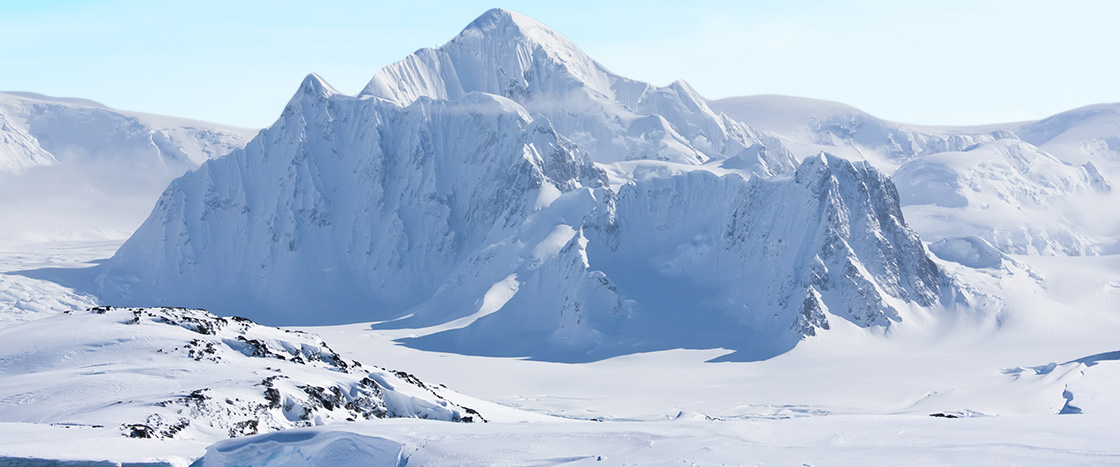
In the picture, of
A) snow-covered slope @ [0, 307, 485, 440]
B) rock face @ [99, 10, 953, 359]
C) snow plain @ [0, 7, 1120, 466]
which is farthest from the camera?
rock face @ [99, 10, 953, 359]

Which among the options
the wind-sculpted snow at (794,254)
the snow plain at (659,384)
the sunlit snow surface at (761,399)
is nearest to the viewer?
the sunlit snow surface at (761,399)

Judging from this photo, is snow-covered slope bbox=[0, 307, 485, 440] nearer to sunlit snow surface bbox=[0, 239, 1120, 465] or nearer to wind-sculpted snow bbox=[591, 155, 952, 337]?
sunlit snow surface bbox=[0, 239, 1120, 465]

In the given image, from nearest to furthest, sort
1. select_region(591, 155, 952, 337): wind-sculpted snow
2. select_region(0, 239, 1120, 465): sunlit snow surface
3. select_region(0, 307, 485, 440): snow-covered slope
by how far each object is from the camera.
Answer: select_region(0, 239, 1120, 465): sunlit snow surface < select_region(0, 307, 485, 440): snow-covered slope < select_region(591, 155, 952, 337): wind-sculpted snow

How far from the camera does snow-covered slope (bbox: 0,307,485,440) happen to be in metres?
45.0

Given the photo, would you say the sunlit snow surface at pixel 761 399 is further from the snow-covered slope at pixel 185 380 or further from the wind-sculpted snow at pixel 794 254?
the wind-sculpted snow at pixel 794 254

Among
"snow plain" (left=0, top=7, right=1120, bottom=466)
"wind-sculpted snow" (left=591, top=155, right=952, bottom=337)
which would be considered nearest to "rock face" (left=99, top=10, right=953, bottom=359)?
"wind-sculpted snow" (left=591, top=155, right=952, bottom=337)

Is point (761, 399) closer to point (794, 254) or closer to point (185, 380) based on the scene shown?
point (794, 254)

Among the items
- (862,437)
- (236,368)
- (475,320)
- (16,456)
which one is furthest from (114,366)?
(475,320)

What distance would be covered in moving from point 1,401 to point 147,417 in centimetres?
801

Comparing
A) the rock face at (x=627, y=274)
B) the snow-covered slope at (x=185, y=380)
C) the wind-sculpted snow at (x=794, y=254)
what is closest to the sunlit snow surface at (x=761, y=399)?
the snow-covered slope at (x=185, y=380)

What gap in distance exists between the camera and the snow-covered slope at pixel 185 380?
148ft

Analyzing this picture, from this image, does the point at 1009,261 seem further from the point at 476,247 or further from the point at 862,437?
the point at 862,437

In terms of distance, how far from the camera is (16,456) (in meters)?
33.3

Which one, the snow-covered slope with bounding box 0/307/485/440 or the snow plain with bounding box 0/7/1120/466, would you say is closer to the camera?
the snow plain with bounding box 0/7/1120/466
